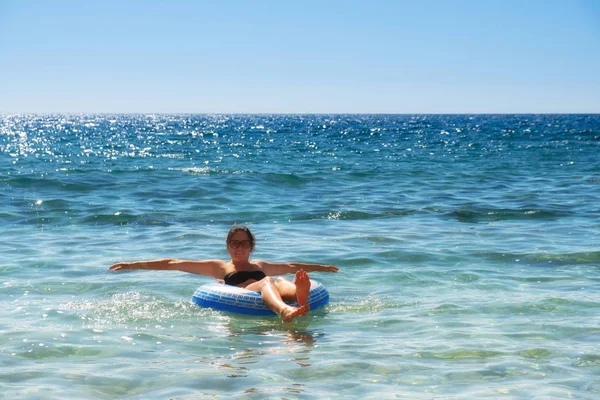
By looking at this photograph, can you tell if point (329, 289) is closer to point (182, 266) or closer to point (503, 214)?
point (182, 266)

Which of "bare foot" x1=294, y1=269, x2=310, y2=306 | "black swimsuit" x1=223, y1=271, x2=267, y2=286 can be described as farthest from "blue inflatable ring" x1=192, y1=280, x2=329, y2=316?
"bare foot" x1=294, y1=269, x2=310, y2=306

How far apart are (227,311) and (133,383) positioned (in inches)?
90.6

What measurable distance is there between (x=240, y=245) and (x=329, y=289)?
60.4 inches

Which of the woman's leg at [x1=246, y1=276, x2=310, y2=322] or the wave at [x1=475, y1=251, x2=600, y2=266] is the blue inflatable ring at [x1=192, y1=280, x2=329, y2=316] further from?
the wave at [x1=475, y1=251, x2=600, y2=266]

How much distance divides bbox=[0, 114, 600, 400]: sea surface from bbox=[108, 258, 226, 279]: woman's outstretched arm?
43cm

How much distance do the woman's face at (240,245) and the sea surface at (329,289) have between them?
2.68 feet

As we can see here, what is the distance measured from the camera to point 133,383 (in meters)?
→ 5.69

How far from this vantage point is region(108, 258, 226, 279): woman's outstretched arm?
8305mm

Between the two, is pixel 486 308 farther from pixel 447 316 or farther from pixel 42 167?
pixel 42 167

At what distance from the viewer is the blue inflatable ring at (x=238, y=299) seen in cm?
779

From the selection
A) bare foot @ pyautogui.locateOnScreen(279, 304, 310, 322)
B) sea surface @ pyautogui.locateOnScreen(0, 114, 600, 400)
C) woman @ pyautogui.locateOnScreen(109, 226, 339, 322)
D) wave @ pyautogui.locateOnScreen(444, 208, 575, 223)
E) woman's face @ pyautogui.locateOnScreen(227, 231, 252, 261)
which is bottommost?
sea surface @ pyautogui.locateOnScreen(0, 114, 600, 400)

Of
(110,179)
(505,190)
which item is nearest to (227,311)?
(505,190)

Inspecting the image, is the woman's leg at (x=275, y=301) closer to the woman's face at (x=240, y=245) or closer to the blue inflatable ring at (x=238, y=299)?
the blue inflatable ring at (x=238, y=299)

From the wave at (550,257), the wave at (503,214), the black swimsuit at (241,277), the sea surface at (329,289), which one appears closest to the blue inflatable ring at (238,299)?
the sea surface at (329,289)
